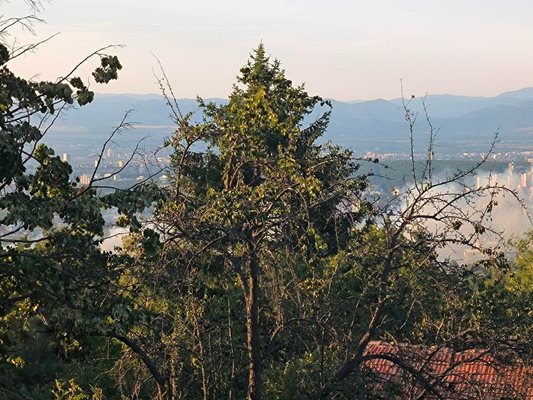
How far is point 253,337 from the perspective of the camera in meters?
10.6

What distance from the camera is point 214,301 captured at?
11945 mm

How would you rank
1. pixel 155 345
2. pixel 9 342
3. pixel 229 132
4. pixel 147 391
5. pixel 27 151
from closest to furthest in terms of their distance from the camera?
pixel 9 342 → pixel 27 151 → pixel 155 345 → pixel 229 132 → pixel 147 391

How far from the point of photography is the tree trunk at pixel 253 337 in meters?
10.5

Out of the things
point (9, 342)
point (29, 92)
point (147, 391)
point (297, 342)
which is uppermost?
point (29, 92)

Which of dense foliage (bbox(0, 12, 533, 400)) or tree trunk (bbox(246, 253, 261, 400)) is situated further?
tree trunk (bbox(246, 253, 261, 400))

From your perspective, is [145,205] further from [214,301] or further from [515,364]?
[515,364]

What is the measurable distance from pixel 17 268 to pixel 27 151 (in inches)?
49.1

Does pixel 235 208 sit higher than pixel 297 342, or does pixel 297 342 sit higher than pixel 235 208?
pixel 235 208

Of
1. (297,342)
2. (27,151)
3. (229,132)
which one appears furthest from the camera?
(297,342)

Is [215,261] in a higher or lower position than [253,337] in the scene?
higher

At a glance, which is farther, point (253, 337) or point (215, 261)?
point (215, 261)

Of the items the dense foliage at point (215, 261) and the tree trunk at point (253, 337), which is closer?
the dense foliage at point (215, 261)

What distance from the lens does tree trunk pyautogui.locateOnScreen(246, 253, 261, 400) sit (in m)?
10.5

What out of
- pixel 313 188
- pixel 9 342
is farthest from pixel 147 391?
pixel 9 342
